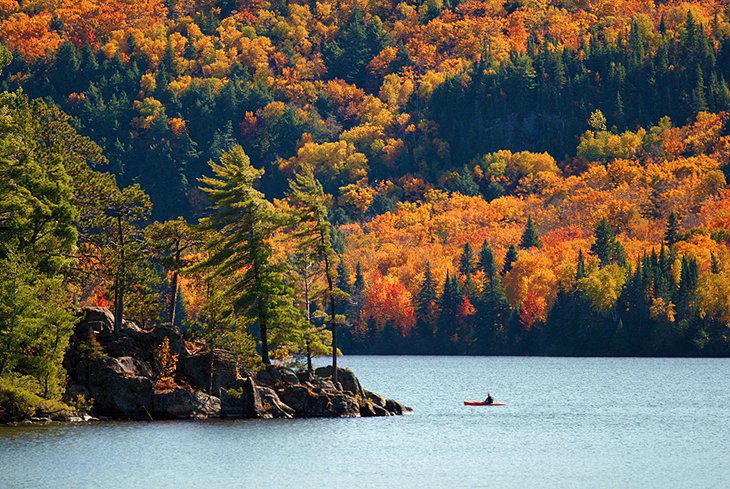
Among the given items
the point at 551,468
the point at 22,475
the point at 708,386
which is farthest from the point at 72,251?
the point at 708,386

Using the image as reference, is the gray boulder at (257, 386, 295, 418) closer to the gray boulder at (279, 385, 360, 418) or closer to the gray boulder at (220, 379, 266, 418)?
the gray boulder at (220, 379, 266, 418)

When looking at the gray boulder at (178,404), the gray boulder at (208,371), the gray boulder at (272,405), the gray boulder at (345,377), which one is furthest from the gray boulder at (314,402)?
the gray boulder at (178,404)

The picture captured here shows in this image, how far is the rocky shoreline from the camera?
94438 mm

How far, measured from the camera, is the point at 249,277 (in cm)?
10056

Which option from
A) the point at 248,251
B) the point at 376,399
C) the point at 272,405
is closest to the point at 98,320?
the point at 248,251

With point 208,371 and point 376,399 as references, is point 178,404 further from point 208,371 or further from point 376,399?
point 376,399

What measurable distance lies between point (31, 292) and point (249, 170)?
62.4ft

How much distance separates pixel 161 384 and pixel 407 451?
59.4 feet

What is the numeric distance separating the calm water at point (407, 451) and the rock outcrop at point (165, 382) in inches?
87.6

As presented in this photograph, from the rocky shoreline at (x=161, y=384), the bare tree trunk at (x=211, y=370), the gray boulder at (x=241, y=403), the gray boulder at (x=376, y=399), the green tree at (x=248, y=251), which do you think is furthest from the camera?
the gray boulder at (x=376, y=399)

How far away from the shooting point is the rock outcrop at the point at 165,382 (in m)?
94.6

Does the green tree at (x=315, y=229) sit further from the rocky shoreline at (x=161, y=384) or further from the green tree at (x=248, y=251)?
the rocky shoreline at (x=161, y=384)

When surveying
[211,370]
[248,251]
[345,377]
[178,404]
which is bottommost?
[178,404]

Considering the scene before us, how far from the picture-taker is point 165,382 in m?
95.9
